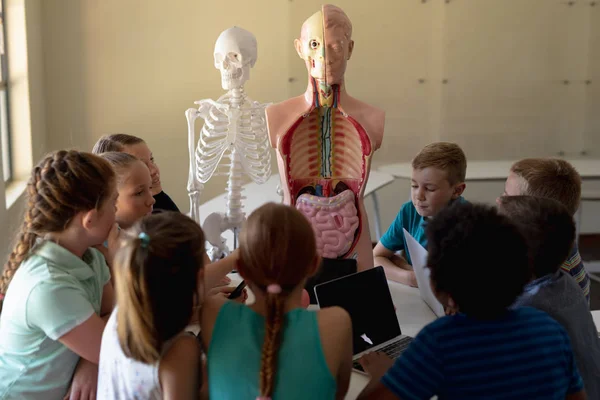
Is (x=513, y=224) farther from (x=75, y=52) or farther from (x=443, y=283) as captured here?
(x=75, y=52)

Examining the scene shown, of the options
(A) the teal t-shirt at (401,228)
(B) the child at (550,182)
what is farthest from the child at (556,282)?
(A) the teal t-shirt at (401,228)

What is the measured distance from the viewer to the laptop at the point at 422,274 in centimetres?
183

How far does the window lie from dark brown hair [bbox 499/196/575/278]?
306cm

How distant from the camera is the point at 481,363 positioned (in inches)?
46.4

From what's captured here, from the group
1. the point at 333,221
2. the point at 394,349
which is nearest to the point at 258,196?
the point at 333,221

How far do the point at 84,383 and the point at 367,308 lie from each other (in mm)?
729

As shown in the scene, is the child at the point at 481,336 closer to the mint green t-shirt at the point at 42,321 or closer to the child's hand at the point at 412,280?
the mint green t-shirt at the point at 42,321

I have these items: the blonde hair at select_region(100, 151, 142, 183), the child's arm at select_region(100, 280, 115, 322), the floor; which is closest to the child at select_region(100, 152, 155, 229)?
the blonde hair at select_region(100, 151, 142, 183)

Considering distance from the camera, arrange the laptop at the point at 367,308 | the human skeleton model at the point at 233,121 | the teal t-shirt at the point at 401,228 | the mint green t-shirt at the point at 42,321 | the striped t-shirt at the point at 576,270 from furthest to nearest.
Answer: the human skeleton model at the point at 233,121 < the teal t-shirt at the point at 401,228 < the striped t-shirt at the point at 576,270 < the laptop at the point at 367,308 < the mint green t-shirt at the point at 42,321

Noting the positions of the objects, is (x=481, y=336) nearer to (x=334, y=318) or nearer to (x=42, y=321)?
(x=334, y=318)

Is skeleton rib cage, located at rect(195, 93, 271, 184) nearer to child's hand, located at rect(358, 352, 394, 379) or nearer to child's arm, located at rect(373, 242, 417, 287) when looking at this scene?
child's arm, located at rect(373, 242, 417, 287)

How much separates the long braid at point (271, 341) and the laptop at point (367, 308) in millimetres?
429

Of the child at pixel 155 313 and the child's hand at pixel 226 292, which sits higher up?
the child at pixel 155 313

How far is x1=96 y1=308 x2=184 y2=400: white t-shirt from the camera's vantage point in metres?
1.21
